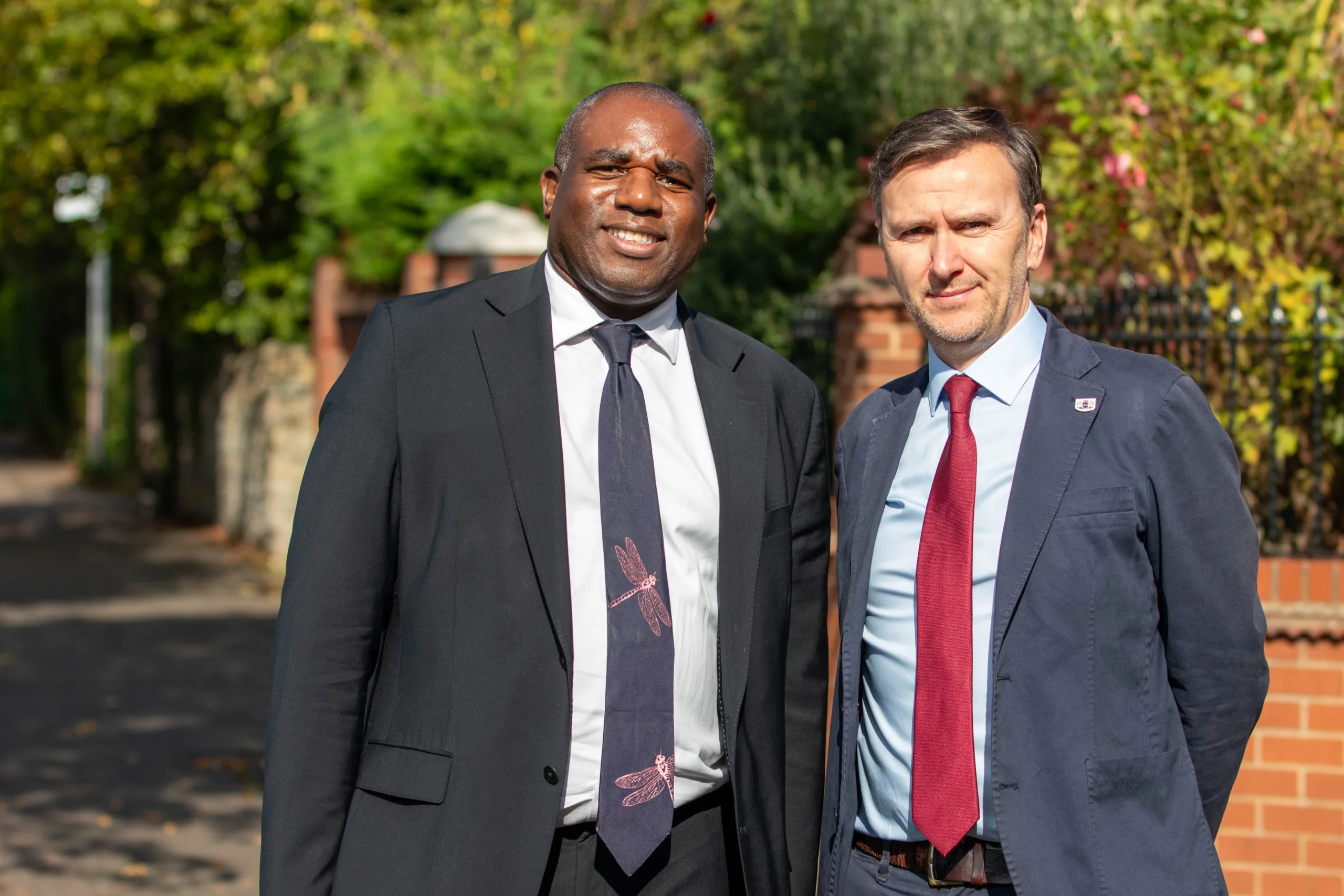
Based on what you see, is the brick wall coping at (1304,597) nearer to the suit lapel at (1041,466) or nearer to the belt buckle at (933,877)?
the suit lapel at (1041,466)

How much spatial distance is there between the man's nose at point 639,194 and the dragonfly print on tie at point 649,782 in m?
0.91

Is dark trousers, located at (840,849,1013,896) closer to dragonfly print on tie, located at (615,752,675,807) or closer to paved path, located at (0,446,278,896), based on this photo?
dragonfly print on tie, located at (615,752,675,807)

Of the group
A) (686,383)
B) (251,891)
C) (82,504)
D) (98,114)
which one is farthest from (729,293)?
(82,504)

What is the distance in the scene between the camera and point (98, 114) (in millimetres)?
13977

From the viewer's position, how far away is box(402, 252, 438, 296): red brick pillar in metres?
8.35

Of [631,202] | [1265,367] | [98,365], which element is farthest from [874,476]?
[98,365]

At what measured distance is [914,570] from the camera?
8.07ft

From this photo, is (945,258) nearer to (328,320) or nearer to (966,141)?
(966,141)

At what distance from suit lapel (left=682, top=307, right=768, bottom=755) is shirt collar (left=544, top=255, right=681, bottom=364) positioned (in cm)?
6

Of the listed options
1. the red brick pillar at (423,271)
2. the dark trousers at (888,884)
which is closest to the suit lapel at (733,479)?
the dark trousers at (888,884)

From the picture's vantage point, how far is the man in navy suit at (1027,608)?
7.45 feet

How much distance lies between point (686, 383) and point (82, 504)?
21009 mm

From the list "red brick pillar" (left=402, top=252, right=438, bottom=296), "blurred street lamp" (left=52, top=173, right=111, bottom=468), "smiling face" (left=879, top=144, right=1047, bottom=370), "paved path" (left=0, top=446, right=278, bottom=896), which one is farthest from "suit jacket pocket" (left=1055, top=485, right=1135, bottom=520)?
"blurred street lamp" (left=52, top=173, right=111, bottom=468)

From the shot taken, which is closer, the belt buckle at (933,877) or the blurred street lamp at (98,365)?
the belt buckle at (933,877)
